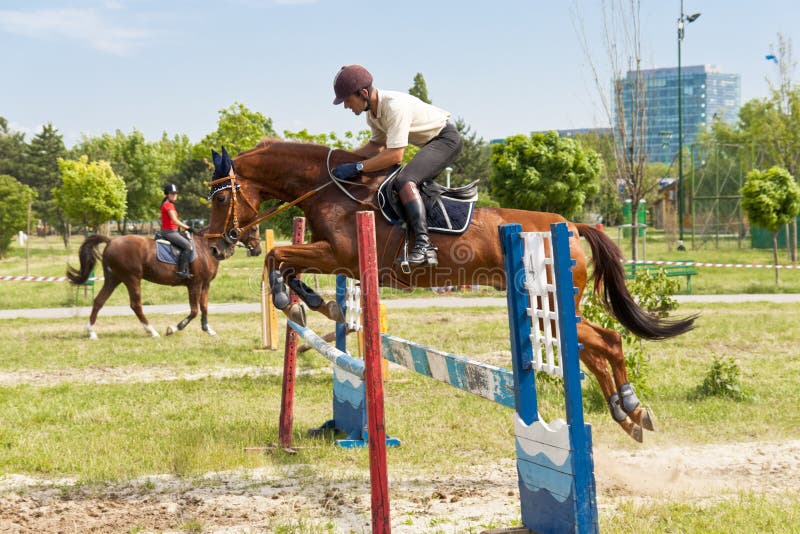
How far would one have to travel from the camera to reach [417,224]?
508 cm

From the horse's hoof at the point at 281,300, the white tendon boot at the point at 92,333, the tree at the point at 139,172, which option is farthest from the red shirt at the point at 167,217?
the tree at the point at 139,172

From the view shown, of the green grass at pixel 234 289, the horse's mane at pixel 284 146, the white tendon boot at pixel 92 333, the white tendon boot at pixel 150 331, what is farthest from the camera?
the green grass at pixel 234 289

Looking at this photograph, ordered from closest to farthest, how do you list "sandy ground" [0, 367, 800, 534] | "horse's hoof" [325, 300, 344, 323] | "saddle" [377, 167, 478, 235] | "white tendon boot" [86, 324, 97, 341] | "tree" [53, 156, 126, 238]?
"sandy ground" [0, 367, 800, 534] < "saddle" [377, 167, 478, 235] < "horse's hoof" [325, 300, 344, 323] < "white tendon boot" [86, 324, 97, 341] < "tree" [53, 156, 126, 238]

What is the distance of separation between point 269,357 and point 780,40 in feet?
104

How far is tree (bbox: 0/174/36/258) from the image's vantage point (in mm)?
36250

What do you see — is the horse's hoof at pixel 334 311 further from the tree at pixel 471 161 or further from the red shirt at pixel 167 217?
the tree at pixel 471 161

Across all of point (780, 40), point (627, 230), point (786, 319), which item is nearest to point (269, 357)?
point (786, 319)

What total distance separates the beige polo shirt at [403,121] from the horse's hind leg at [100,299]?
842 cm

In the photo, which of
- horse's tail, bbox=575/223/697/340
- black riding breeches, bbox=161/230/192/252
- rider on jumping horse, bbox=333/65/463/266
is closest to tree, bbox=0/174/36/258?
black riding breeches, bbox=161/230/192/252

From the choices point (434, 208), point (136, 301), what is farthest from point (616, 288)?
point (136, 301)

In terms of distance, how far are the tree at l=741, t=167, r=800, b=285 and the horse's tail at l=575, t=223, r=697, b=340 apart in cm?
1571

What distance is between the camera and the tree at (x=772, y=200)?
1928 centimetres

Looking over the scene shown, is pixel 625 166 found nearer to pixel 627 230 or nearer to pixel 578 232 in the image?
pixel 578 232

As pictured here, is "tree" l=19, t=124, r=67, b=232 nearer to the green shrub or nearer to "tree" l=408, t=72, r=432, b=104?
"tree" l=408, t=72, r=432, b=104
